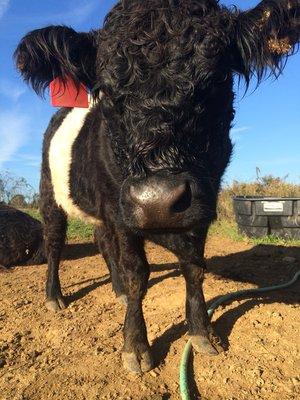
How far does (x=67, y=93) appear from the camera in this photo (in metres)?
3.49

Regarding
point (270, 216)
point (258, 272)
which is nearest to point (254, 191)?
point (270, 216)

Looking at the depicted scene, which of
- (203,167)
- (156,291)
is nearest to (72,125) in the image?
(156,291)

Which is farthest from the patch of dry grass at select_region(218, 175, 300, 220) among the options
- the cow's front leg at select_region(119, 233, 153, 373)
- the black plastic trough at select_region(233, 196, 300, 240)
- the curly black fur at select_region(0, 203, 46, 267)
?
the cow's front leg at select_region(119, 233, 153, 373)

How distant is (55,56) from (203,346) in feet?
7.14

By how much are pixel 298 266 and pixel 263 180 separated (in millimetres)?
5987

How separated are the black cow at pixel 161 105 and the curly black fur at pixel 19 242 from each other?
8.96ft

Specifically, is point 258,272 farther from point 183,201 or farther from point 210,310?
point 183,201

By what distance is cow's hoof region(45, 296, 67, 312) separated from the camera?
4.29 m

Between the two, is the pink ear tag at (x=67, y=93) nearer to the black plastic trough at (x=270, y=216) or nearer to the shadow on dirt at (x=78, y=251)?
the shadow on dirt at (x=78, y=251)

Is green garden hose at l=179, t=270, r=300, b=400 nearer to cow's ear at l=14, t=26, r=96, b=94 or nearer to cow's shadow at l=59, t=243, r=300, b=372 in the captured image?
cow's shadow at l=59, t=243, r=300, b=372

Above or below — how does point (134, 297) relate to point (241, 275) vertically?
above

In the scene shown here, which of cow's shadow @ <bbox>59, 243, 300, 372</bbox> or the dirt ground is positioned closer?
the dirt ground

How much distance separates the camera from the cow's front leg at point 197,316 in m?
3.06

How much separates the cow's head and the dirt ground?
1.05 m
